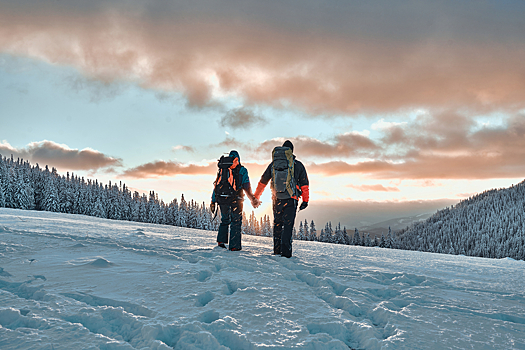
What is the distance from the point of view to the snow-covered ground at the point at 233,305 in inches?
107

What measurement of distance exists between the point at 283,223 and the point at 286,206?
Answer: 524 millimetres

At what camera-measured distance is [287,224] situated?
24.8ft

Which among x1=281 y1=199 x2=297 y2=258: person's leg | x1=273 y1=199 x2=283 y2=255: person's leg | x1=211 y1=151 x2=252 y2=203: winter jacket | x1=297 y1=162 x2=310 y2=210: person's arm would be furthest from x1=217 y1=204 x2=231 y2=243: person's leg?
x1=297 y1=162 x2=310 y2=210: person's arm

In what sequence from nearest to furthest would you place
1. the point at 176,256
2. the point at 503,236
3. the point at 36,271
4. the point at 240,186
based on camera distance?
the point at 36,271, the point at 176,256, the point at 240,186, the point at 503,236

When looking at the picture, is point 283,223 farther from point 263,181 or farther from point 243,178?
point 243,178

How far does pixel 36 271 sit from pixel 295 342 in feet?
13.9

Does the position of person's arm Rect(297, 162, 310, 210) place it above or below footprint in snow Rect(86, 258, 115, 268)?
above

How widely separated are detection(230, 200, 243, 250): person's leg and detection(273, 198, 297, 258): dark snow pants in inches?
43.3

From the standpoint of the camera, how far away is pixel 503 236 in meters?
192

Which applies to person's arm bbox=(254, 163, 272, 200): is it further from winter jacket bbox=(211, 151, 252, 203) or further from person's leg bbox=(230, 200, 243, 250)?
person's leg bbox=(230, 200, 243, 250)

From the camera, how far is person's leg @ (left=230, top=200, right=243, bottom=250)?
783cm

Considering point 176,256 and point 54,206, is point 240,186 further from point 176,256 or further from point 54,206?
point 54,206

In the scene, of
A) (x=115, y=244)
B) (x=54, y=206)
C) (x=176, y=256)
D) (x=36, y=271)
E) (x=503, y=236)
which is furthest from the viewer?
(x=503, y=236)

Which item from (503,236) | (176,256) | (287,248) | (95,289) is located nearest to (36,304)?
(95,289)
